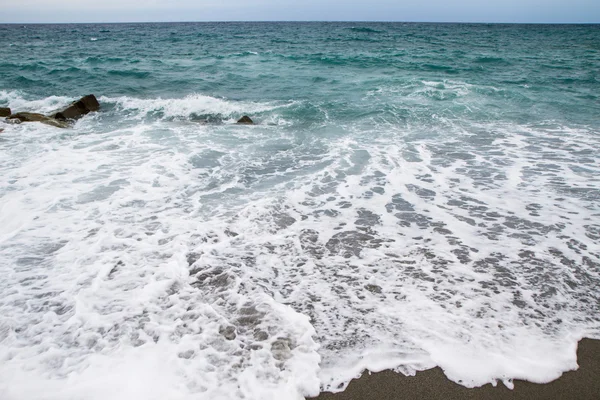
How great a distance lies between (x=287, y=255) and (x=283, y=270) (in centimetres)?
31

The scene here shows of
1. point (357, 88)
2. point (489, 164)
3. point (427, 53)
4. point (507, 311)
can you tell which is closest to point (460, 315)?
point (507, 311)

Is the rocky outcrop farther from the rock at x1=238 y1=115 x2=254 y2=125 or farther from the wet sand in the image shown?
the wet sand

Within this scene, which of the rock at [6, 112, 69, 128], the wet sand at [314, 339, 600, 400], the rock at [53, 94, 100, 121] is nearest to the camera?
the wet sand at [314, 339, 600, 400]

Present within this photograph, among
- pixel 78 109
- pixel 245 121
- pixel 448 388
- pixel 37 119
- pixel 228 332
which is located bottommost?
pixel 448 388

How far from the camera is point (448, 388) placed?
2.77 m

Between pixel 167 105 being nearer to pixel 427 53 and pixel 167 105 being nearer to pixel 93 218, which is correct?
pixel 93 218

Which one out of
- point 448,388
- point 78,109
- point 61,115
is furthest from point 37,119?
point 448,388

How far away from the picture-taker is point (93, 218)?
5152 millimetres

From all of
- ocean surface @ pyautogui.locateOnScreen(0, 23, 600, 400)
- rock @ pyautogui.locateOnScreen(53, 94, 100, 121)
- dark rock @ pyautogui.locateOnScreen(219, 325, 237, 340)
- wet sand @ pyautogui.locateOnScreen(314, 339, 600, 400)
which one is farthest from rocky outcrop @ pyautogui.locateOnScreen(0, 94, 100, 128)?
wet sand @ pyautogui.locateOnScreen(314, 339, 600, 400)

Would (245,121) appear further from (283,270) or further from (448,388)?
(448,388)

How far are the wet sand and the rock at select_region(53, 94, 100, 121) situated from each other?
11307mm

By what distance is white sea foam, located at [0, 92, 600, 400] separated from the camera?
9.58ft

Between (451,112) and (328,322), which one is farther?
(451,112)

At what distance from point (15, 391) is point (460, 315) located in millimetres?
3534
